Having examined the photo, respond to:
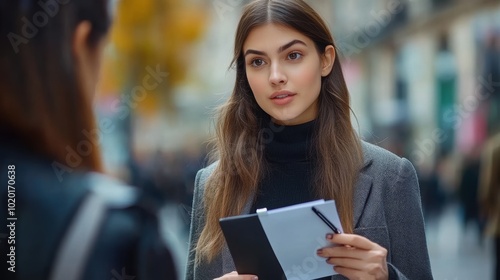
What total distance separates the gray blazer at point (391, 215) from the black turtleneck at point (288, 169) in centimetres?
8

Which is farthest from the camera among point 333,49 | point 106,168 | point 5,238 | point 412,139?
point 412,139

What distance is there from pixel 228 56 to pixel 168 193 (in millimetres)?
802

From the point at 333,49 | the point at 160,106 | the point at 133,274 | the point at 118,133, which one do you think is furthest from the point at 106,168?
the point at 333,49

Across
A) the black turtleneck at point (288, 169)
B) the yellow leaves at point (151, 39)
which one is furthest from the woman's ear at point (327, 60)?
the yellow leaves at point (151, 39)

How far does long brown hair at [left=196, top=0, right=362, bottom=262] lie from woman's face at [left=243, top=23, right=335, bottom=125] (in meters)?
0.03

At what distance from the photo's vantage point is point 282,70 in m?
1.86

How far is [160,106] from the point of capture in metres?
3.91

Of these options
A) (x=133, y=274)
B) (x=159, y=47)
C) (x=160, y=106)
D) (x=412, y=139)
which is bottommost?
(x=133, y=274)

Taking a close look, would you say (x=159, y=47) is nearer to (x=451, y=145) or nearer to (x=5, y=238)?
(x=5, y=238)

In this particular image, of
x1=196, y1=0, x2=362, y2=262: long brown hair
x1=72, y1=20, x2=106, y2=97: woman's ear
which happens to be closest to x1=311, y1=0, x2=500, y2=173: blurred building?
x1=72, y1=20, x2=106, y2=97: woman's ear

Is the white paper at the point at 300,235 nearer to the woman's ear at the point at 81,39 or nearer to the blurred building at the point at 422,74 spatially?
the woman's ear at the point at 81,39

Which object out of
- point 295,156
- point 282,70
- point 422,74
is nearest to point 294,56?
point 282,70

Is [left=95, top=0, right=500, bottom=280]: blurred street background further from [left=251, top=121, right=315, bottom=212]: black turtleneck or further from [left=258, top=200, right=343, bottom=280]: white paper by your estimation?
[left=258, top=200, right=343, bottom=280]: white paper

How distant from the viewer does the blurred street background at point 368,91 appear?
12.7 ft
